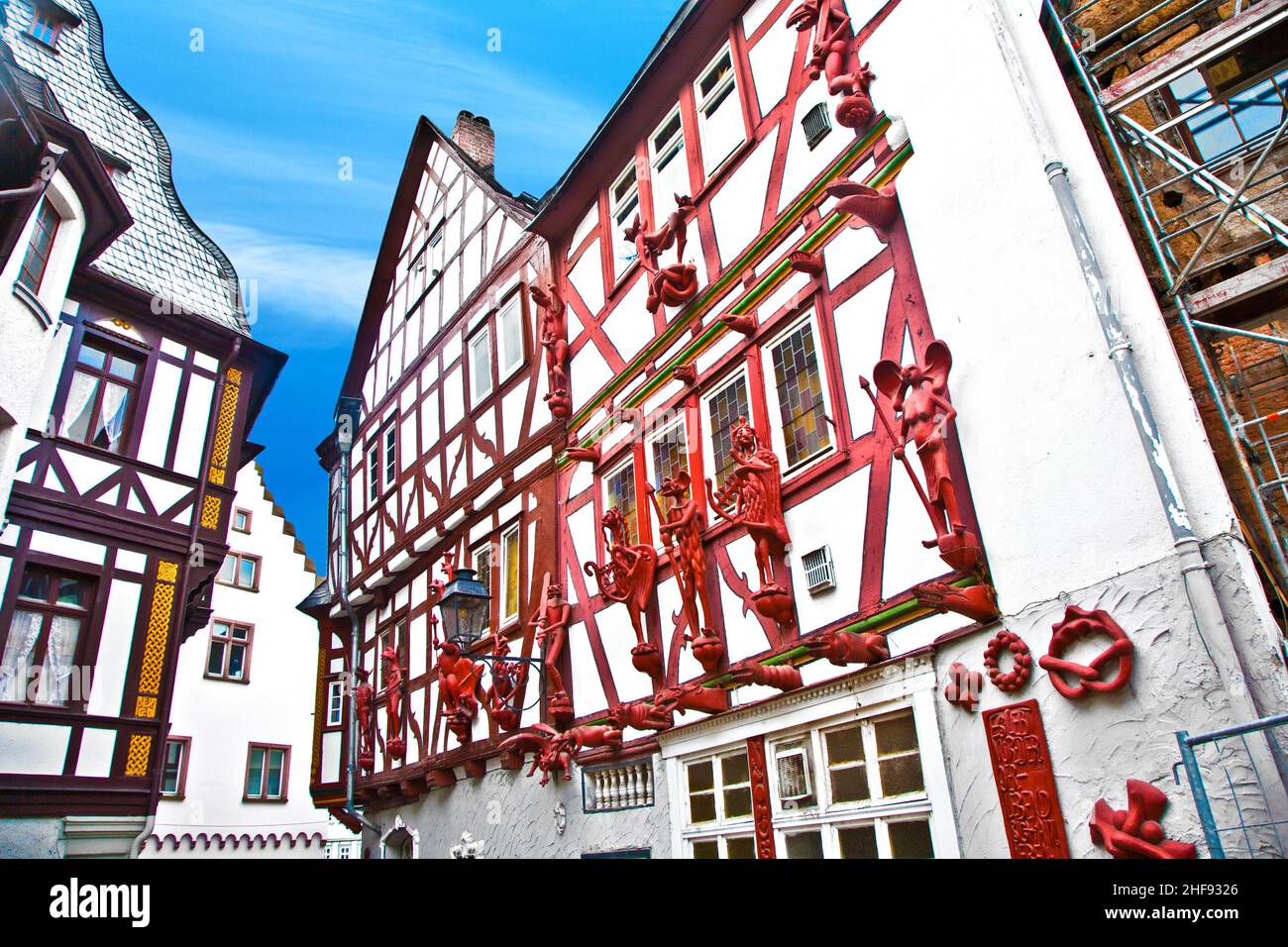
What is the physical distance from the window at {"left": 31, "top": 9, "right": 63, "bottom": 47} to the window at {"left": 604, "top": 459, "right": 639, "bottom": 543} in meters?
12.0

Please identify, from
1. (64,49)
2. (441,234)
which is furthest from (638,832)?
(64,49)

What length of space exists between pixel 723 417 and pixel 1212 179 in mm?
4166

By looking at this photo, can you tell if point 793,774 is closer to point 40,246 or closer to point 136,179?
point 40,246

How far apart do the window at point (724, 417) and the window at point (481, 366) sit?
219 inches

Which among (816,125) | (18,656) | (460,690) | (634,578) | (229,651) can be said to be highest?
(816,125)

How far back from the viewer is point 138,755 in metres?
11.8

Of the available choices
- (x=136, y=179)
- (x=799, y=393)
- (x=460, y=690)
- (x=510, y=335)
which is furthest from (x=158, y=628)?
(x=799, y=393)

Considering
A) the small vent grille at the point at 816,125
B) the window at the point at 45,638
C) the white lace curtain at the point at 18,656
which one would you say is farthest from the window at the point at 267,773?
the small vent grille at the point at 816,125

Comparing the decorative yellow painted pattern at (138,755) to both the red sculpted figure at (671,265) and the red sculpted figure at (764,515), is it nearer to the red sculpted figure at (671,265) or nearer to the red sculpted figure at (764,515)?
the red sculpted figure at (671,265)

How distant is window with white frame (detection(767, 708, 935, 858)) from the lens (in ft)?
19.4

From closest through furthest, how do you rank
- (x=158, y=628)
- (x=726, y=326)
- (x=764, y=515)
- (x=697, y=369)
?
(x=764, y=515)
(x=726, y=326)
(x=697, y=369)
(x=158, y=628)

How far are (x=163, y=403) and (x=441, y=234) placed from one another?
5402mm

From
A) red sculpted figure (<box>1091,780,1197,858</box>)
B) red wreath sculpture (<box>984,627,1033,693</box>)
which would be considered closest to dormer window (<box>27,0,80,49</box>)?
red wreath sculpture (<box>984,627,1033,693</box>)
